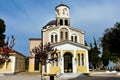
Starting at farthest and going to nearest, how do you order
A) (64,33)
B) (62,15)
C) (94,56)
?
(94,56) → (62,15) → (64,33)

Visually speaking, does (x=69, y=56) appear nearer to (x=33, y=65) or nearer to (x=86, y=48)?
(x=86, y=48)

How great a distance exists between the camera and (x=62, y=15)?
168 feet

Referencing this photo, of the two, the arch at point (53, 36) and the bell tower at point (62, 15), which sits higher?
the bell tower at point (62, 15)

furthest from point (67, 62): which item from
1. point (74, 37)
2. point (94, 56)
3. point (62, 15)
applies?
point (94, 56)

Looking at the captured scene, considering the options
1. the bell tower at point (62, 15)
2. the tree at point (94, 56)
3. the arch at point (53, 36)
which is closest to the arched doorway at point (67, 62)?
the arch at point (53, 36)

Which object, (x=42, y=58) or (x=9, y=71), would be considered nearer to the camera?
(x=42, y=58)

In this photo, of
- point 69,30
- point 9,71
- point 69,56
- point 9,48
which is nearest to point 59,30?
point 69,30

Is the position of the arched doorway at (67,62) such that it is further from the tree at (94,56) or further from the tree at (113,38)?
the tree at (94,56)

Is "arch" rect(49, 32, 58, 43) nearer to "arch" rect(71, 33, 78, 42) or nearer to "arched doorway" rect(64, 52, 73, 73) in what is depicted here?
"arch" rect(71, 33, 78, 42)

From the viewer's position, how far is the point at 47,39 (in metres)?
47.7

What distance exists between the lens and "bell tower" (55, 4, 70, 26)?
51.1m

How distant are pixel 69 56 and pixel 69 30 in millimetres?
7680

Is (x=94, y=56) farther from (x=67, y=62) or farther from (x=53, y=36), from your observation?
(x=67, y=62)

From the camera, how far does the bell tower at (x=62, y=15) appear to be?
51.1 metres
